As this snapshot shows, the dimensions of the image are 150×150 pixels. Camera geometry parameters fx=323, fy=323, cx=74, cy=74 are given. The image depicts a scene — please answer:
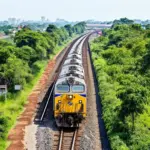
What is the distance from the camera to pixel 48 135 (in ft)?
66.6

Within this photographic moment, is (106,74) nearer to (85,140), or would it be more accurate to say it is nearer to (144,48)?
(144,48)

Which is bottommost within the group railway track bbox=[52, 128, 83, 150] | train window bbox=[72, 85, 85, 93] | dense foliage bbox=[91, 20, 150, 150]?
railway track bbox=[52, 128, 83, 150]

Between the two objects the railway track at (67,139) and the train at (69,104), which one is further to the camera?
the train at (69,104)

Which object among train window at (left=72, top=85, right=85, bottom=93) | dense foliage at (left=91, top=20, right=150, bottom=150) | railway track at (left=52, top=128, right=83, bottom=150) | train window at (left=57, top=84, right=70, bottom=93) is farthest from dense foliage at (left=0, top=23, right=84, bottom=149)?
dense foliage at (left=91, top=20, right=150, bottom=150)

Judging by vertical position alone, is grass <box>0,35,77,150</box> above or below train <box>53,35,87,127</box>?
below

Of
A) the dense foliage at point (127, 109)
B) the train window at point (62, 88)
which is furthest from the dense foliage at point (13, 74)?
the dense foliage at point (127, 109)

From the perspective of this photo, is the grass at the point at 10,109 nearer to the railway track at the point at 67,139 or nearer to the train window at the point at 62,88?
the railway track at the point at 67,139

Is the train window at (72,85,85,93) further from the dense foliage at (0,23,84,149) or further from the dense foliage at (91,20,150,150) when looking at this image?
the dense foliage at (0,23,84,149)

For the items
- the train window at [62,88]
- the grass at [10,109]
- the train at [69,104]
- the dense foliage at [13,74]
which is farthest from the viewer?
the dense foliage at [13,74]

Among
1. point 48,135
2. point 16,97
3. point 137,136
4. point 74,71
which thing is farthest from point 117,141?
point 16,97

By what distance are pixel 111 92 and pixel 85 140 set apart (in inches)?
378

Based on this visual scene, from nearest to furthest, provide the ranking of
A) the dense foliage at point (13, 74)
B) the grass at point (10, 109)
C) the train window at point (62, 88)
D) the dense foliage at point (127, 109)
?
the dense foliage at point (127, 109) → the grass at point (10, 109) → the train window at point (62, 88) → the dense foliage at point (13, 74)

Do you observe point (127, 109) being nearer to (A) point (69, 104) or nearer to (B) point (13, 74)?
(A) point (69, 104)

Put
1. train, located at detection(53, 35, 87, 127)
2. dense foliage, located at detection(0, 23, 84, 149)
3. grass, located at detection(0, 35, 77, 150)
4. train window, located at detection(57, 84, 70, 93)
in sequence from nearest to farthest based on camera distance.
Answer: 1. grass, located at detection(0, 35, 77, 150)
2. train, located at detection(53, 35, 87, 127)
3. train window, located at detection(57, 84, 70, 93)
4. dense foliage, located at detection(0, 23, 84, 149)
